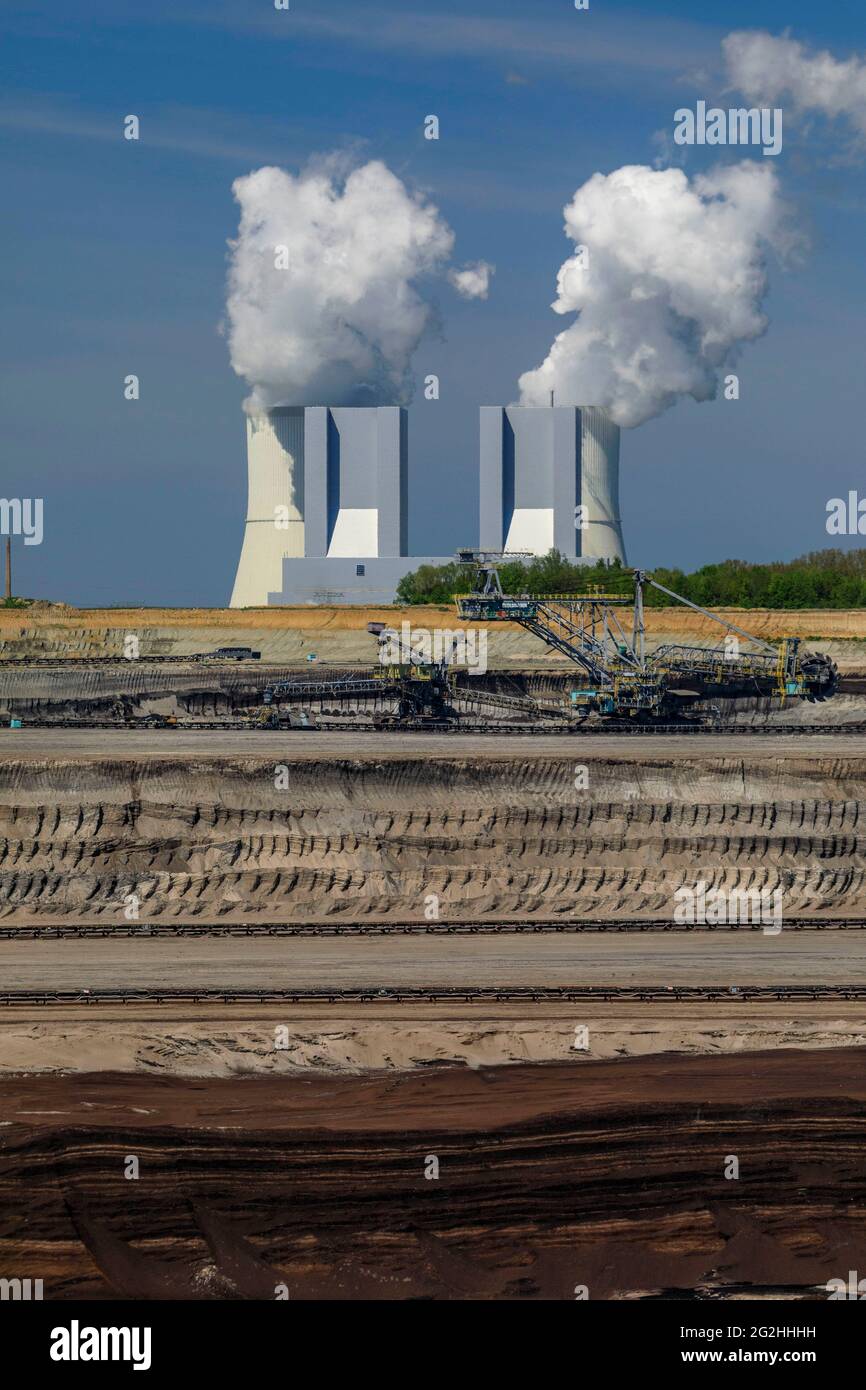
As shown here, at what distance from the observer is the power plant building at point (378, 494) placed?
105m

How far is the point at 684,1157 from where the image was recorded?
19016 mm

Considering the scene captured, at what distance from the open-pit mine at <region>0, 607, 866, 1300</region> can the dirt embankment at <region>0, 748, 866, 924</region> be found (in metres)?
0.10

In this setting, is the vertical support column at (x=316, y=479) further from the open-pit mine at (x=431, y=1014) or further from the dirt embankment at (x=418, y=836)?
the dirt embankment at (x=418, y=836)

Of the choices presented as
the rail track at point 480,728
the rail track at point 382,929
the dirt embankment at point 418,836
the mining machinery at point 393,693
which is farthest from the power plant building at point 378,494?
the rail track at point 382,929

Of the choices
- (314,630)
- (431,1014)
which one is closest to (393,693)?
(314,630)

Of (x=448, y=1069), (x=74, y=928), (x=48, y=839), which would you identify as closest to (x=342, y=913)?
(x=74, y=928)

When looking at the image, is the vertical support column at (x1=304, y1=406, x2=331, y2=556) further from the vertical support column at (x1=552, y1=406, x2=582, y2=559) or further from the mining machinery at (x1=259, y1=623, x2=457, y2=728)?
the mining machinery at (x1=259, y1=623, x2=457, y2=728)

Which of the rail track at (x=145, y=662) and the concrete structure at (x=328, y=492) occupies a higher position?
the concrete structure at (x=328, y=492)

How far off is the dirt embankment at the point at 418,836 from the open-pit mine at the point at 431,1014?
102 millimetres

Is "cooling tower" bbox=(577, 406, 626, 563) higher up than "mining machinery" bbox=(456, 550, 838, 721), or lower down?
higher up

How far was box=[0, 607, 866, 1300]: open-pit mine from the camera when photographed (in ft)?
58.6

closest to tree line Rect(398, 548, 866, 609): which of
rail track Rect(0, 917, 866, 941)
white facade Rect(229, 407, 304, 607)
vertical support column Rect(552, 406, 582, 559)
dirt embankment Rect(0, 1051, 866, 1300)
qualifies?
vertical support column Rect(552, 406, 582, 559)

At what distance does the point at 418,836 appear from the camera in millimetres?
38500

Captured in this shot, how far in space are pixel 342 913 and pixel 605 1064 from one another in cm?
1239
